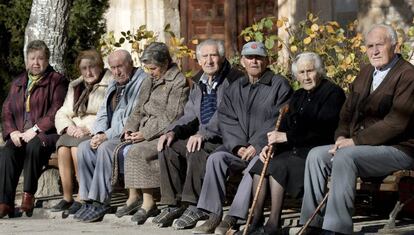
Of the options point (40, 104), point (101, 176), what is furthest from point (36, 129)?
point (101, 176)

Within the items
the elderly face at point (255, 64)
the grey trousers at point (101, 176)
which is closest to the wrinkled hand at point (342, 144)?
the elderly face at point (255, 64)

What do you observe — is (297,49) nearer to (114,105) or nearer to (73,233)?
(114,105)

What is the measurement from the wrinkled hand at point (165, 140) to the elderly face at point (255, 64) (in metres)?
0.85

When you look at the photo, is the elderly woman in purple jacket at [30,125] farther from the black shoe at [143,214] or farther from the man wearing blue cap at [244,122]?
the man wearing blue cap at [244,122]

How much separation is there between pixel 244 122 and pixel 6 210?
98.3 inches

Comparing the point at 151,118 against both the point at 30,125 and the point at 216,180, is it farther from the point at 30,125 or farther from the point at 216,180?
the point at 30,125

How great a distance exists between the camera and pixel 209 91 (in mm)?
11055

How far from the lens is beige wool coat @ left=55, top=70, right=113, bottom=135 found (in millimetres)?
11969

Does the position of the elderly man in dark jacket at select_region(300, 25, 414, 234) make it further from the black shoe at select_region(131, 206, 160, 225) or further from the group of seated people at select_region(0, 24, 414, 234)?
the black shoe at select_region(131, 206, 160, 225)

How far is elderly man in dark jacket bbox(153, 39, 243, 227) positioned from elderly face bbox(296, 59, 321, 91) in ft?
2.80

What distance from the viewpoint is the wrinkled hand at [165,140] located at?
10875 mm

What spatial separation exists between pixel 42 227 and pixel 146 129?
117 cm

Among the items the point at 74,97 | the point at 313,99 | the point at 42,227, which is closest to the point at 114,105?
the point at 74,97

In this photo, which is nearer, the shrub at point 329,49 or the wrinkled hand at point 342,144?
the wrinkled hand at point 342,144
